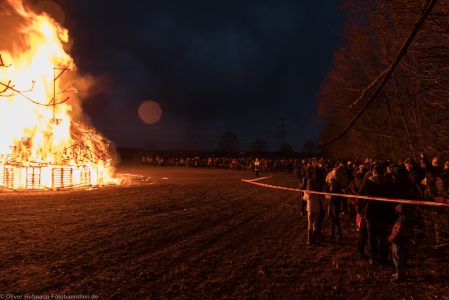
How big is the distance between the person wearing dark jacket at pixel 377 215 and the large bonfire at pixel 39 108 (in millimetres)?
18577

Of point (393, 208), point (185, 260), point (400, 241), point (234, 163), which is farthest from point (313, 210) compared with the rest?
point (234, 163)

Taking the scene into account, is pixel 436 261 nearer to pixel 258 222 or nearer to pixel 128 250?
pixel 258 222

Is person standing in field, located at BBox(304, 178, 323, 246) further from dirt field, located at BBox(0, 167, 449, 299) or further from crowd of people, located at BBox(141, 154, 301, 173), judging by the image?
crowd of people, located at BBox(141, 154, 301, 173)

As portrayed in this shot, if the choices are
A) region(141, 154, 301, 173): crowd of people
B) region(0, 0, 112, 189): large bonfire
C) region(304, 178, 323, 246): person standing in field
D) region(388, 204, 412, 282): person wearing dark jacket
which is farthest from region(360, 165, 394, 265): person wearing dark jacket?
region(141, 154, 301, 173): crowd of people

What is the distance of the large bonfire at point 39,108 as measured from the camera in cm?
2173

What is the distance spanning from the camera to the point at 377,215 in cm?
678

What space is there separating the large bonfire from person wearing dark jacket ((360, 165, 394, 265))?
18.6 metres

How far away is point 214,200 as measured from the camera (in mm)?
16062

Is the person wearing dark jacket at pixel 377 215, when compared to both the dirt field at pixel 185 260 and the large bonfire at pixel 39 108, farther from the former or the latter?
the large bonfire at pixel 39 108

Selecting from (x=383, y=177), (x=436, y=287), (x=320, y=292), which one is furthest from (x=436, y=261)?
(x=320, y=292)

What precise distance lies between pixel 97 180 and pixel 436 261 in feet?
70.0

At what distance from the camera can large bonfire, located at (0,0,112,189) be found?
2173 cm

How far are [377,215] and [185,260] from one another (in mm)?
4120

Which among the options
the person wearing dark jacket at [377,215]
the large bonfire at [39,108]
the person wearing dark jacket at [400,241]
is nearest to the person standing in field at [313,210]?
the person wearing dark jacket at [377,215]
